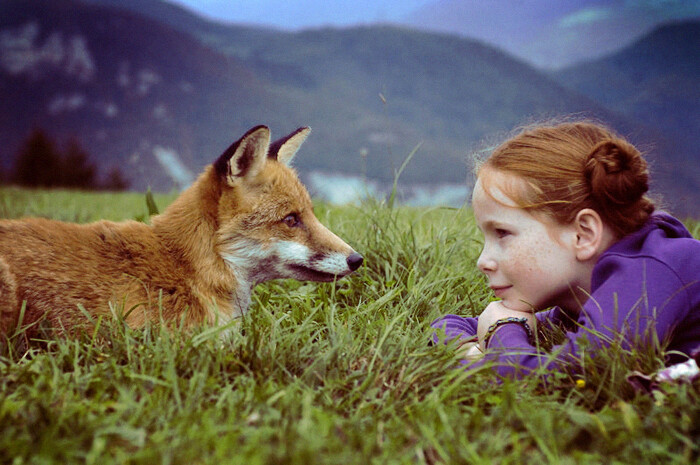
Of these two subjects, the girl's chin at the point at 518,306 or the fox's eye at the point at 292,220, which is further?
the fox's eye at the point at 292,220

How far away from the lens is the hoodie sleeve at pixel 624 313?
89.6 inches

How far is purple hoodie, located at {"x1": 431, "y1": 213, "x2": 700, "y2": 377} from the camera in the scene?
228 centimetres

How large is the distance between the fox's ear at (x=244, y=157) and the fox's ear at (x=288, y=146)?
0.38m

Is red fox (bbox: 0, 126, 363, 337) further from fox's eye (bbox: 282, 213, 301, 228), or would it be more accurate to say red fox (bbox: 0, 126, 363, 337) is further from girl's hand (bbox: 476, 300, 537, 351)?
girl's hand (bbox: 476, 300, 537, 351)

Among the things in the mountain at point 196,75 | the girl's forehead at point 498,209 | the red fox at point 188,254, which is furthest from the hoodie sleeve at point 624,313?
the mountain at point 196,75

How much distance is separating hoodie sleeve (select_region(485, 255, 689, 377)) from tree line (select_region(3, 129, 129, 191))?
41.2 metres

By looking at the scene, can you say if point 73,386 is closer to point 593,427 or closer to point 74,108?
point 593,427

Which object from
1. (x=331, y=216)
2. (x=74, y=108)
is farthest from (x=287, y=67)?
(x=331, y=216)

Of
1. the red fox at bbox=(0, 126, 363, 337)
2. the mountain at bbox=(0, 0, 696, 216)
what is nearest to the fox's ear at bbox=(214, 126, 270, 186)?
the red fox at bbox=(0, 126, 363, 337)

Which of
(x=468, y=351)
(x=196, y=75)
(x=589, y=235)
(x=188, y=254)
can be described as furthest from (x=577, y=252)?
(x=196, y=75)

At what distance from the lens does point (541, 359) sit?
8.25 feet

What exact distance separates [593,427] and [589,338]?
24.7 inches

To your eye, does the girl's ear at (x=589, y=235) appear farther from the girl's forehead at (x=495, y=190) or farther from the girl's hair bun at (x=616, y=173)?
the girl's forehead at (x=495, y=190)

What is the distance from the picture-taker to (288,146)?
160 inches
